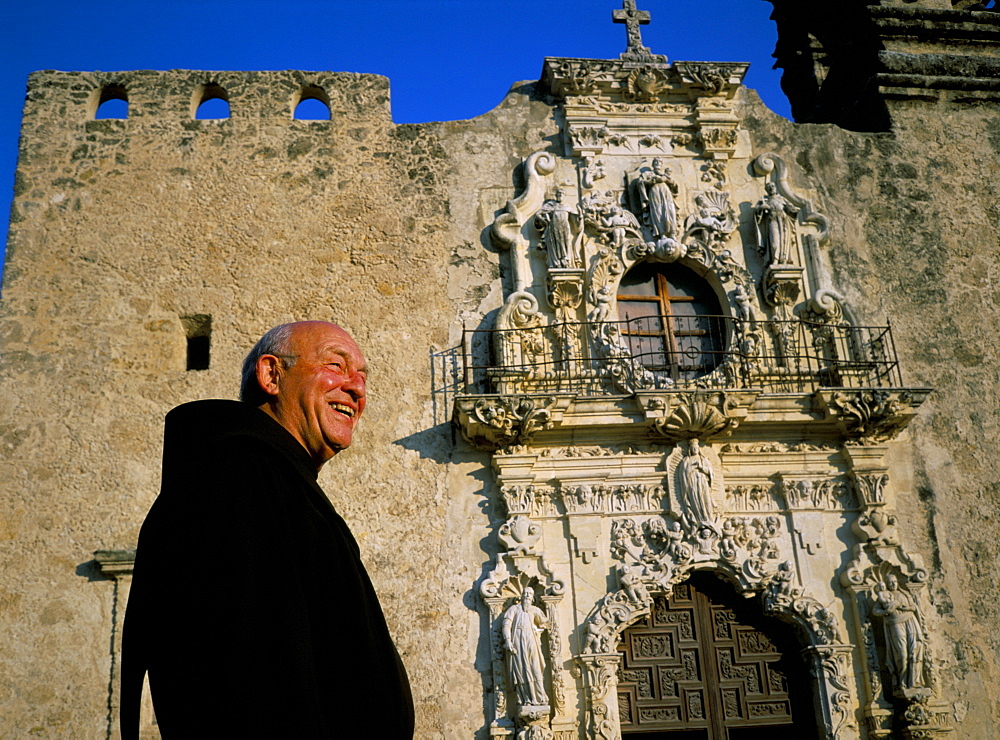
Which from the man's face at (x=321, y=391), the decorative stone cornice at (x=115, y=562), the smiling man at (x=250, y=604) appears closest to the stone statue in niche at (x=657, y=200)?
the decorative stone cornice at (x=115, y=562)

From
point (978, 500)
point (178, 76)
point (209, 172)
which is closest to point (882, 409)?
point (978, 500)

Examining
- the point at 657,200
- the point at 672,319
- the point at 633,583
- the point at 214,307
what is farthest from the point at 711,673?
the point at 214,307

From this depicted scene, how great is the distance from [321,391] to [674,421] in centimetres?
579

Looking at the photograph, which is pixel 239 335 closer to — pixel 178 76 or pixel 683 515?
pixel 178 76

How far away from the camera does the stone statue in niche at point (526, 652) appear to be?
22.6 ft

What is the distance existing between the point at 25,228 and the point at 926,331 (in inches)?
292

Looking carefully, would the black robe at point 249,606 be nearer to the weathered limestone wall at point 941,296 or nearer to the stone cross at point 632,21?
the weathered limestone wall at point 941,296

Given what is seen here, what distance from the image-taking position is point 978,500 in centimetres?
803

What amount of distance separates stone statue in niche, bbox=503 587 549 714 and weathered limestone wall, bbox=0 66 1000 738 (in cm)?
26

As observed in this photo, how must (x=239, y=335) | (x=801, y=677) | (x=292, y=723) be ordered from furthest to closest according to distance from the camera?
1. (x=239, y=335)
2. (x=801, y=677)
3. (x=292, y=723)

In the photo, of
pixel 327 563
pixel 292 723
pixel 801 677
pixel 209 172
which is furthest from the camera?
pixel 209 172

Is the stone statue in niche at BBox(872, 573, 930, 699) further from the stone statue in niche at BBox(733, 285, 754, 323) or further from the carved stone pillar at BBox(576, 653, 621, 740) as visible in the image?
the stone statue in niche at BBox(733, 285, 754, 323)

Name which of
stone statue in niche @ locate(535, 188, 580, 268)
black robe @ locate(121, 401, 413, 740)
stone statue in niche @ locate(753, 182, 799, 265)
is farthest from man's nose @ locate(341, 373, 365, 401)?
stone statue in niche @ locate(753, 182, 799, 265)

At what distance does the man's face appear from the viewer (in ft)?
6.88
